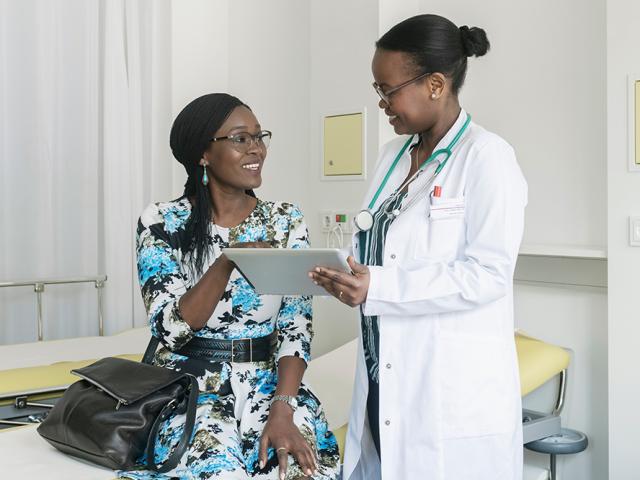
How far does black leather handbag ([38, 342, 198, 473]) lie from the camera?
5.60 feet

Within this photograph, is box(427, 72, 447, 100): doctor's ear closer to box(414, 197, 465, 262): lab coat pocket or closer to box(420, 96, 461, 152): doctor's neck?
box(420, 96, 461, 152): doctor's neck

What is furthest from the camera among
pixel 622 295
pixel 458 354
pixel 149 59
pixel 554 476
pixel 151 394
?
pixel 149 59

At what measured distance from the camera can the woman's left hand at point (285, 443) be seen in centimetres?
170

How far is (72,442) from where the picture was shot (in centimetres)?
178

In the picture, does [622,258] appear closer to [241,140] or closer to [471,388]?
[471,388]

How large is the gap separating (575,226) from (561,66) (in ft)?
2.12

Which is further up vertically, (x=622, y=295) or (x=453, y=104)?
(x=453, y=104)

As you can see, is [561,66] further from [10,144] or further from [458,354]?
[10,144]

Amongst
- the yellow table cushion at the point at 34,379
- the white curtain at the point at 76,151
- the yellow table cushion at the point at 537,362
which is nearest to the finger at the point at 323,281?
the yellow table cushion at the point at 537,362

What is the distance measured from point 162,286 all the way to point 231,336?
24 centimetres

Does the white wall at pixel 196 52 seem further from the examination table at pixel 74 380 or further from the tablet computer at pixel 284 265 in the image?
the tablet computer at pixel 284 265

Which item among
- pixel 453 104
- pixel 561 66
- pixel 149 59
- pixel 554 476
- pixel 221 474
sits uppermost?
pixel 149 59

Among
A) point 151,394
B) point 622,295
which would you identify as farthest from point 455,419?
point 622,295

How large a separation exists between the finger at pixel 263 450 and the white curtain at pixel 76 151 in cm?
234
